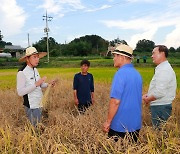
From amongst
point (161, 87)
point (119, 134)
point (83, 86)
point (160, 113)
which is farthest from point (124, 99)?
point (83, 86)

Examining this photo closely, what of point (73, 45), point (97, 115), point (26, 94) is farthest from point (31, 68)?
point (73, 45)

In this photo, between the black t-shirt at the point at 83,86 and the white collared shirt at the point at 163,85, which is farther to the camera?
the black t-shirt at the point at 83,86

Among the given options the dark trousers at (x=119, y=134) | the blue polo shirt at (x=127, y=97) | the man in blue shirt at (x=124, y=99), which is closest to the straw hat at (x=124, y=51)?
the man in blue shirt at (x=124, y=99)

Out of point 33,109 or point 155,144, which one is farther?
point 33,109

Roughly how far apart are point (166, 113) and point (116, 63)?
1282 millimetres

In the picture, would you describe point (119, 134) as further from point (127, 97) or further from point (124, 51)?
point (124, 51)

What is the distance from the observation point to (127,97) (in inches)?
115

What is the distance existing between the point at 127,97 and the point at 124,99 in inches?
1.5

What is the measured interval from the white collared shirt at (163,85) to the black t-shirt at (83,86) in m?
1.75

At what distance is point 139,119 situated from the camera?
3094mm

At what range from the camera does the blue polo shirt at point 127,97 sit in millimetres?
2824

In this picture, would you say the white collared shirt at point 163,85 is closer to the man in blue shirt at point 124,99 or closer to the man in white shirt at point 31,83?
the man in blue shirt at point 124,99

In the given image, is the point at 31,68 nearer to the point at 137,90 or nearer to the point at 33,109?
the point at 33,109

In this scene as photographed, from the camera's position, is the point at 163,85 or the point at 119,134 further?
the point at 163,85
